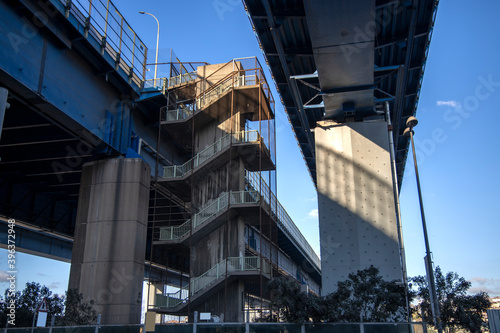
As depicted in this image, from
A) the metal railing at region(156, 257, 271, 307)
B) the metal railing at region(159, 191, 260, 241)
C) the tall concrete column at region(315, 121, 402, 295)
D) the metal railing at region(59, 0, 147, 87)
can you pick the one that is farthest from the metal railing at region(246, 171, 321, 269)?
the metal railing at region(59, 0, 147, 87)

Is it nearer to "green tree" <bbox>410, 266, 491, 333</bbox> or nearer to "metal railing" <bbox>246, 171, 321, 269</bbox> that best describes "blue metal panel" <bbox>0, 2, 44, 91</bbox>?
"metal railing" <bbox>246, 171, 321, 269</bbox>

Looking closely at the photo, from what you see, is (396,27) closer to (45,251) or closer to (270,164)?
(270,164)

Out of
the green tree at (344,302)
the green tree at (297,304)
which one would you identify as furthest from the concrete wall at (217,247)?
the green tree at (297,304)

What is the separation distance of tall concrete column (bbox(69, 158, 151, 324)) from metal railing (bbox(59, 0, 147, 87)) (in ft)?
21.9

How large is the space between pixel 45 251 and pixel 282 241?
966 inches

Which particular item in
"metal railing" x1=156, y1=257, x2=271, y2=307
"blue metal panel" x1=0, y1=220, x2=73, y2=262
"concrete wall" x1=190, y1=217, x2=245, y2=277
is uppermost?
"blue metal panel" x1=0, y1=220, x2=73, y2=262

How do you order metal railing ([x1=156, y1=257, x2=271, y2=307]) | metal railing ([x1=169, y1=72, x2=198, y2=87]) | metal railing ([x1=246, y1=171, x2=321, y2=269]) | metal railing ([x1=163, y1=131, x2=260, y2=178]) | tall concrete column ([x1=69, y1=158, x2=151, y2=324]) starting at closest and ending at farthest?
tall concrete column ([x1=69, y1=158, x2=151, y2=324])
metal railing ([x1=156, y1=257, x2=271, y2=307])
metal railing ([x1=163, y1=131, x2=260, y2=178])
metal railing ([x1=246, y1=171, x2=321, y2=269])
metal railing ([x1=169, y1=72, x2=198, y2=87])

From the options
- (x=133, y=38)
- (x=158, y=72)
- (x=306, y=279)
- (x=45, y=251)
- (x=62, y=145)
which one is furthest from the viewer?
(x=306, y=279)

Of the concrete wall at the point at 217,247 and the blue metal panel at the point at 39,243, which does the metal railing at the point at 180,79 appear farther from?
the blue metal panel at the point at 39,243

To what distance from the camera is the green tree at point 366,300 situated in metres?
14.9

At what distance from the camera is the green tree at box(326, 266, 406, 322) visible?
585 inches

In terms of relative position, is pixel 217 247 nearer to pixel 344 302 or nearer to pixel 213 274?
pixel 213 274

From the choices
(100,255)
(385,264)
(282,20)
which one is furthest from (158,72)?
(385,264)

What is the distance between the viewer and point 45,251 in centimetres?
4184
